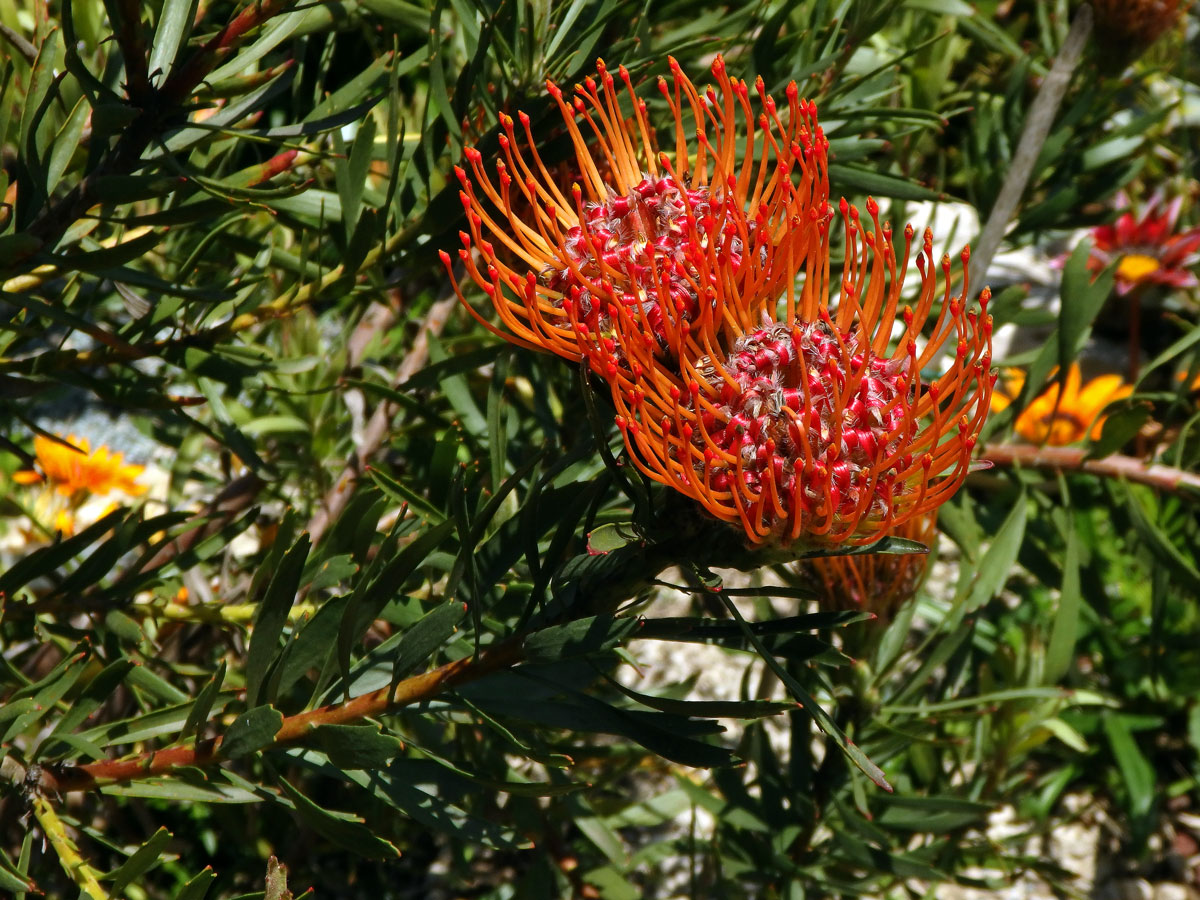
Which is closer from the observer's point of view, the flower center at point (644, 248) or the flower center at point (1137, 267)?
the flower center at point (644, 248)

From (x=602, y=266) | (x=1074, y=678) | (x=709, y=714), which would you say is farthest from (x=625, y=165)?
(x=1074, y=678)

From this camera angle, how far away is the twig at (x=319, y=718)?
1.98 feet

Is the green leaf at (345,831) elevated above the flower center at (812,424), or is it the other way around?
the flower center at (812,424)

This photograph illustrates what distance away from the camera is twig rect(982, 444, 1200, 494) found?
1.04 m

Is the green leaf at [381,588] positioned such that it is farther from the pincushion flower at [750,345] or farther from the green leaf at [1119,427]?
the green leaf at [1119,427]

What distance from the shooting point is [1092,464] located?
1078mm

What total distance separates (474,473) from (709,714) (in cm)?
20

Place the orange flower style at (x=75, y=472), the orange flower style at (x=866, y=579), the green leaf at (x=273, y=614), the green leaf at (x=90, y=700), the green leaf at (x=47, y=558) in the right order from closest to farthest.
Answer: the green leaf at (x=273, y=614) → the green leaf at (x=90, y=700) → the green leaf at (x=47, y=558) → the orange flower style at (x=866, y=579) → the orange flower style at (x=75, y=472)

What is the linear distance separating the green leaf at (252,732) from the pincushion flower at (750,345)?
0.81 feet

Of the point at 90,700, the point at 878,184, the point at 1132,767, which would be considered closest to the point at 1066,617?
the point at 878,184

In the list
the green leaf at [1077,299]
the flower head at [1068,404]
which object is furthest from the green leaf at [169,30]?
the flower head at [1068,404]

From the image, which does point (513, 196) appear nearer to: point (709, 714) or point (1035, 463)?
point (709, 714)

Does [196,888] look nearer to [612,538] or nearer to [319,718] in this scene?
[319,718]

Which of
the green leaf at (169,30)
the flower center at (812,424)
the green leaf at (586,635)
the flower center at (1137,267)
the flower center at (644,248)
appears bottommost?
the flower center at (1137,267)
